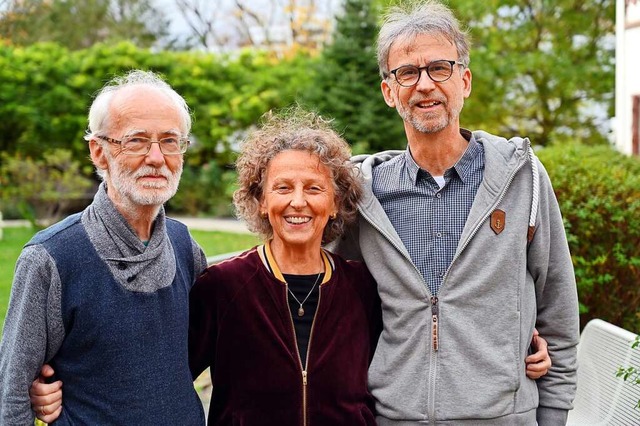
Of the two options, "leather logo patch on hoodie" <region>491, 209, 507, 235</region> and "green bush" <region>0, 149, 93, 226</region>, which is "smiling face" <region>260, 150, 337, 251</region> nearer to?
"leather logo patch on hoodie" <region>491, 209, 507, 235</region>

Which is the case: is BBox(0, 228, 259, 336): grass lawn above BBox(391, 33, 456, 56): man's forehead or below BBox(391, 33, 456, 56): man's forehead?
below

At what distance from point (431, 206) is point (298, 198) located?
1.76 feet

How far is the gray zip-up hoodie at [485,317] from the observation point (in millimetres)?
2922

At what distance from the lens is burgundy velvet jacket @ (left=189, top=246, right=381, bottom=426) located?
288 cm

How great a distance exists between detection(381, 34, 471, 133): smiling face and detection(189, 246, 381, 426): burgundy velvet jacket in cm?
70

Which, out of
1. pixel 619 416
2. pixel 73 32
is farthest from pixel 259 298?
pixel 73 32

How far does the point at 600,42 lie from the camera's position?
15914mm

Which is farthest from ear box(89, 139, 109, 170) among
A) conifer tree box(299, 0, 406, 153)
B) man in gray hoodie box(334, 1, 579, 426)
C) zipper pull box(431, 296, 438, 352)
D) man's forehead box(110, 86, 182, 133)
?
conifer tree box(299, 0, 406, 153)

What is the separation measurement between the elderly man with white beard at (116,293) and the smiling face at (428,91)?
88 cm

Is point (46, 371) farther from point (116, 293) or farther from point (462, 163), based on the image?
point (462, 163)

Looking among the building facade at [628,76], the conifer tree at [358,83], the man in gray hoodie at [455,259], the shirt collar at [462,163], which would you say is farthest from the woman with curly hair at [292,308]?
the conifer tree at [358,83]

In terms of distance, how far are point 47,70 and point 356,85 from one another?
26.6 ft

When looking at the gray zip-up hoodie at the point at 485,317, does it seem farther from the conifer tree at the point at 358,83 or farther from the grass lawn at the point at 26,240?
the conifer tree at the point at 358,83

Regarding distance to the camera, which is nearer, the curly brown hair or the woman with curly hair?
the woman with curly hair
